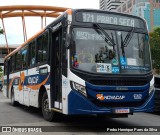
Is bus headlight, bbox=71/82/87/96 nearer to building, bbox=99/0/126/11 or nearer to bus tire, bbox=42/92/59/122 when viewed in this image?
bus tire, bbox=42/92/59/122

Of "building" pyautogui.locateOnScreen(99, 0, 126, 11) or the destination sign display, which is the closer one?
the destination sign display

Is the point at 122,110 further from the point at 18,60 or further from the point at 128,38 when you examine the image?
the point at 18,60

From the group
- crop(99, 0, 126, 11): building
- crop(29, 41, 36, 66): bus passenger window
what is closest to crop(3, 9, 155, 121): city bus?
crop(29, 41, 36, 66): bus passenger window

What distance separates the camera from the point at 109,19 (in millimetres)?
9180

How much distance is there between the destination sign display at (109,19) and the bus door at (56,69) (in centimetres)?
86

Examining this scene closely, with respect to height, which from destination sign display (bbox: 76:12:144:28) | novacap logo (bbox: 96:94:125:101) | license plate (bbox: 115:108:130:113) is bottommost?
license plate (bbox: 115:108:130:113)

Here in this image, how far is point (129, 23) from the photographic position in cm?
940

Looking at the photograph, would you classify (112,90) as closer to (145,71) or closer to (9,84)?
(145,71)

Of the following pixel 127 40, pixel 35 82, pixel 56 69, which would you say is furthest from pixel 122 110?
pixel 35 82

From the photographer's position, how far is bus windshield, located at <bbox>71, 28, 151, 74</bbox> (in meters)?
8.51

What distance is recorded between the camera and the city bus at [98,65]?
8328mm

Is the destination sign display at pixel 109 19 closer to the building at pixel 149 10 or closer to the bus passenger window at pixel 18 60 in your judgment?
the bus passenger window at pixel 18 60

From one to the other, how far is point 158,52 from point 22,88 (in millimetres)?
28807

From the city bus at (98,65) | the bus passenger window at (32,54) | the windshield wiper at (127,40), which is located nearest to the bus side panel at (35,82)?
the bus passenger window at (32,54)
